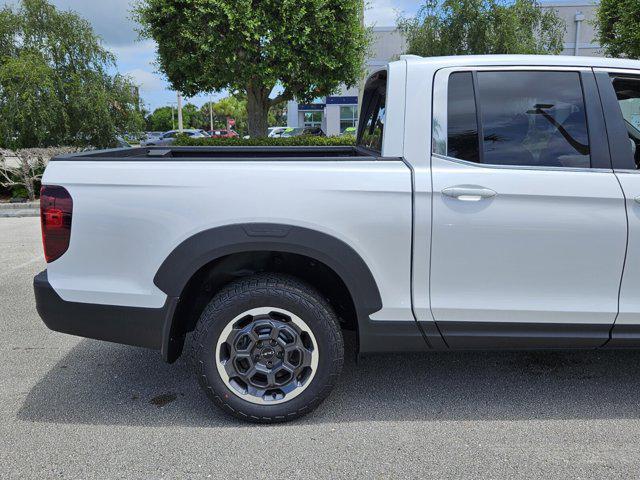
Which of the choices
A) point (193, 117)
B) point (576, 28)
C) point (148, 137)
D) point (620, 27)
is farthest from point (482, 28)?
point (193, 117)

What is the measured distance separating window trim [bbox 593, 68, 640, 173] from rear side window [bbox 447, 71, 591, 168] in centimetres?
11

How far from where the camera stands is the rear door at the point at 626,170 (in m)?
2.71

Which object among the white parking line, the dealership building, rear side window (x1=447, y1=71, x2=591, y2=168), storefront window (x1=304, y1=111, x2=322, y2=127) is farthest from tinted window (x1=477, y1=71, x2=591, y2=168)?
storefront window (x1=304, y1=111, x2=322, y2=127)

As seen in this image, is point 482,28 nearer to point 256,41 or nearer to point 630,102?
point 256,41

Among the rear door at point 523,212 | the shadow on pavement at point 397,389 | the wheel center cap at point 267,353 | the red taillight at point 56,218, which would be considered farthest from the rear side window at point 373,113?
the red taillight at point 56,218

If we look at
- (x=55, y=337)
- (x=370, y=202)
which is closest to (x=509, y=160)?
(x=370, y=202)

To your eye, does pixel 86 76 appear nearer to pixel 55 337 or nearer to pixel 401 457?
pixel 55 337

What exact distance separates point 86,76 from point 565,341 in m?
13.3

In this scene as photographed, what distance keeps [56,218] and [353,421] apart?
1885 mm

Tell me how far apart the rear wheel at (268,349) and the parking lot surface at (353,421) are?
17 cm

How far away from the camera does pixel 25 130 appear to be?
12172mm

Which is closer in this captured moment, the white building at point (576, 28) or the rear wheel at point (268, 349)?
the rear wheel at point (268, 349)

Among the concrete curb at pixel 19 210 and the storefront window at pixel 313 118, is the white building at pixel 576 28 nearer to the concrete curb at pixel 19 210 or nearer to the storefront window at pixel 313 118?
the storefront window at pixel 313 118

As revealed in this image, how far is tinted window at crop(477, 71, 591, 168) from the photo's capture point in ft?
9.23
